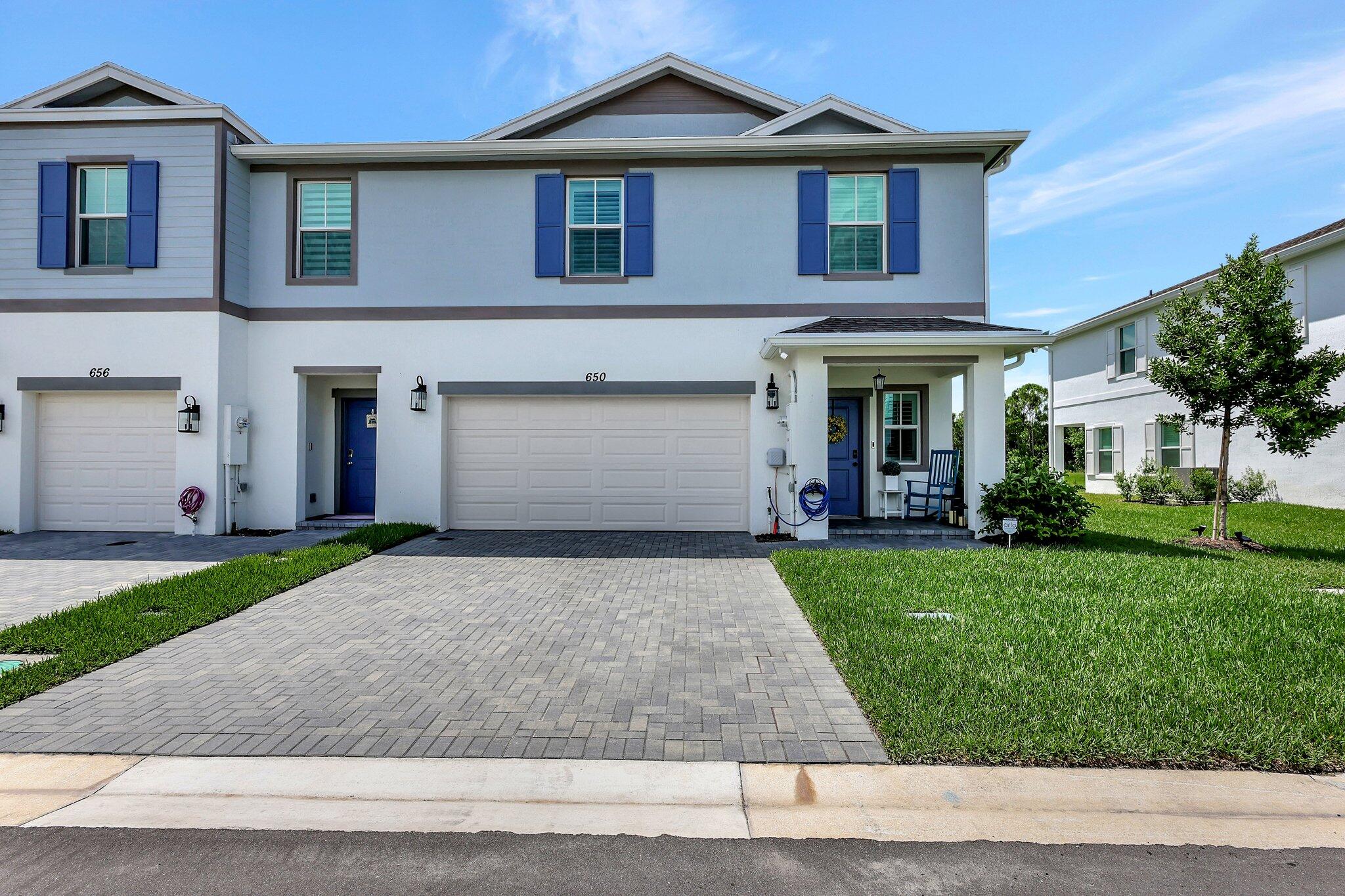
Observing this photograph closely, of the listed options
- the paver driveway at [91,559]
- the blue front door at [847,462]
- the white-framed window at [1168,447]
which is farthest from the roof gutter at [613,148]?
the white-framed window at [1168,447]

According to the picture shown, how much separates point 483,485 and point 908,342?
7190 mm

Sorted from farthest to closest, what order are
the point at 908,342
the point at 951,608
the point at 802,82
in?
the point at 802,82 < the point at 908,342 < the point at 951,608

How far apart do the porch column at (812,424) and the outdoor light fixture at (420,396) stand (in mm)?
6065

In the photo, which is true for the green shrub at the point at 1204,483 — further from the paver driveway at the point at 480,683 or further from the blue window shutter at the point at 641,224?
the paver driveway at the point at 480,683

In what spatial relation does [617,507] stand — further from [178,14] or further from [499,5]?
[178,14]

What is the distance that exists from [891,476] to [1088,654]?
8084 millimetres

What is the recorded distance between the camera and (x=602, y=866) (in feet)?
8.91

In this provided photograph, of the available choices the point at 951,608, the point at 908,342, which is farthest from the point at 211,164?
the point at 951,608

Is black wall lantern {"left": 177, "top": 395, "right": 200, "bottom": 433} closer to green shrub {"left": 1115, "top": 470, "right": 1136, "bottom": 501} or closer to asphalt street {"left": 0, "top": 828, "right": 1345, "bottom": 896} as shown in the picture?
asphalt street {"left": 0, "top": 828, "right": 1345, "bottom": 896}

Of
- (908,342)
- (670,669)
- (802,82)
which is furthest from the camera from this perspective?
(802,82)

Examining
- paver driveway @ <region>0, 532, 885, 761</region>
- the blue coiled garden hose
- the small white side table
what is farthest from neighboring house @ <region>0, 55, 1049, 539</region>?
paver driveway @ <region>0, 532, 885, 761</region>

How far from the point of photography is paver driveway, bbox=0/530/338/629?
6895mm

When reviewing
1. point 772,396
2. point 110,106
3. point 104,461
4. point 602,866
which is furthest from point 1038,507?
point 110,106

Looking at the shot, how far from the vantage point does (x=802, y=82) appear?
13.1 metres
